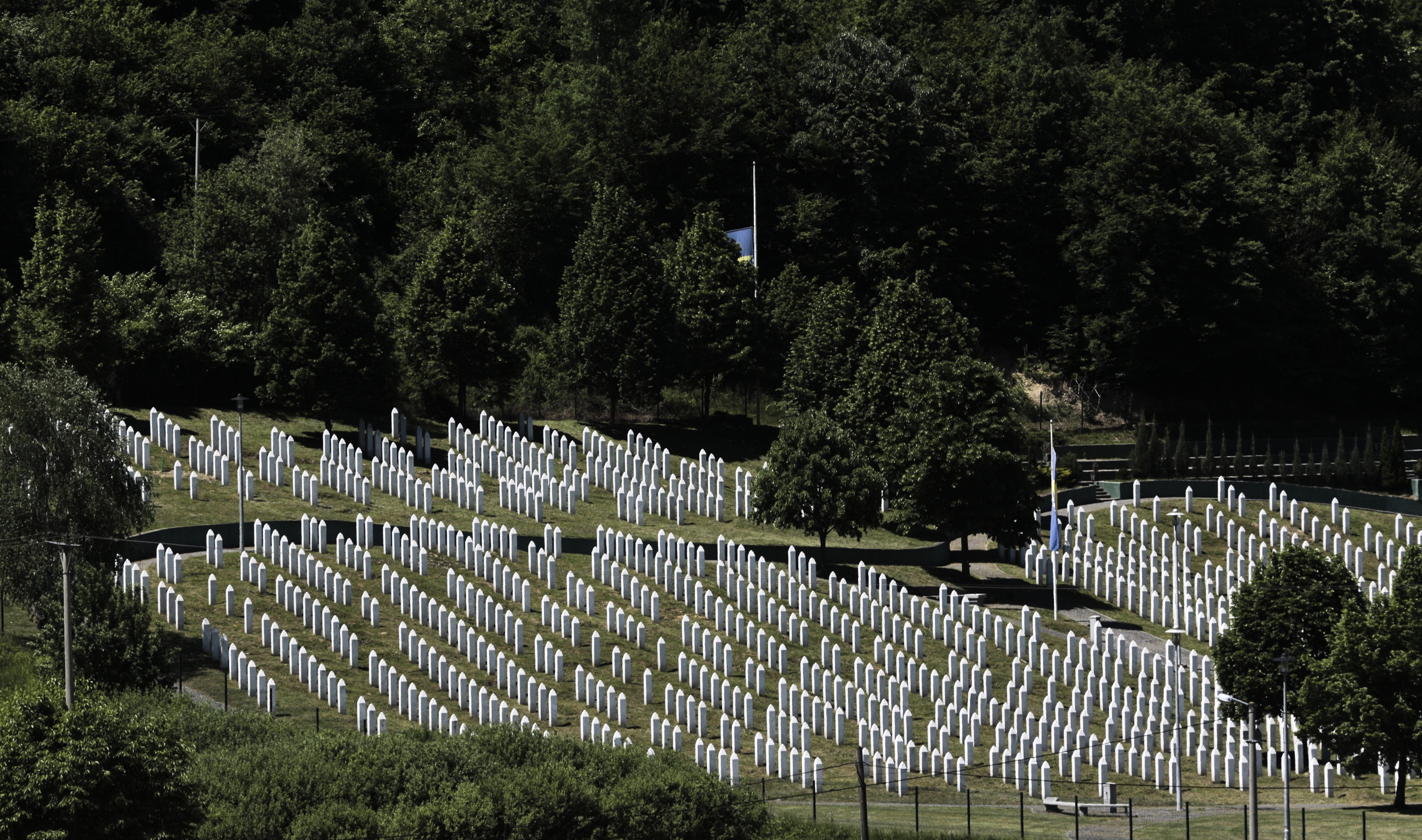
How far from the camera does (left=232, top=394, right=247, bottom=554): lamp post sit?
179 feet

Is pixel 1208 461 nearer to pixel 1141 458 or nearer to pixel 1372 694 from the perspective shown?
pixel 1141 458

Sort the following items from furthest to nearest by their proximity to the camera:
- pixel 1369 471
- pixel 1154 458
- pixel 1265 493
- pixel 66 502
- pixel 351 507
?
pixel 1369 471 < pixel 1154 458 < pixel 1265 493 < pixel 351 507 < pixel 66 502

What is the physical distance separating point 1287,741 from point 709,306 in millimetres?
36135

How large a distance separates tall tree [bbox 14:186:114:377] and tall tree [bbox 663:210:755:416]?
21913 mm

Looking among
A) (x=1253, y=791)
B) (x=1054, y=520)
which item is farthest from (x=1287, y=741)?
(x=1054, y=520)

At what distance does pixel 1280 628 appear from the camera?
5069 cm

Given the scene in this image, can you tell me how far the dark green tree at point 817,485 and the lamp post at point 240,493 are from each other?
54.9 ft

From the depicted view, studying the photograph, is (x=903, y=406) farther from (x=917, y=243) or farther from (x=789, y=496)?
(x=917, y=243)

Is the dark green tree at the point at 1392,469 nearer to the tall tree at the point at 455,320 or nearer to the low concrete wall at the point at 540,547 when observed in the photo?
the low concrete wall at the point at 540,547

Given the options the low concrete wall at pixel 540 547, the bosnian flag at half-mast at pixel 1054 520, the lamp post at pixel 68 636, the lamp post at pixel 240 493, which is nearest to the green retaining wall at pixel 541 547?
the low concrete wall at pixel 540 547


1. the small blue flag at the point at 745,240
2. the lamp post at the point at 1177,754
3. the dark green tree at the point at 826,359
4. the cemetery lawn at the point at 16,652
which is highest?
the small blue flag at the point at 745,240

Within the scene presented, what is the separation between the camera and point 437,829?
1398 inches

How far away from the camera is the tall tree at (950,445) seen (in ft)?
215

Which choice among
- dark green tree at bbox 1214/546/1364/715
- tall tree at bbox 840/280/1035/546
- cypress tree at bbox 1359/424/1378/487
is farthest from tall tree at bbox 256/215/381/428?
cypress tree at bbox 1359/424/1378/487
